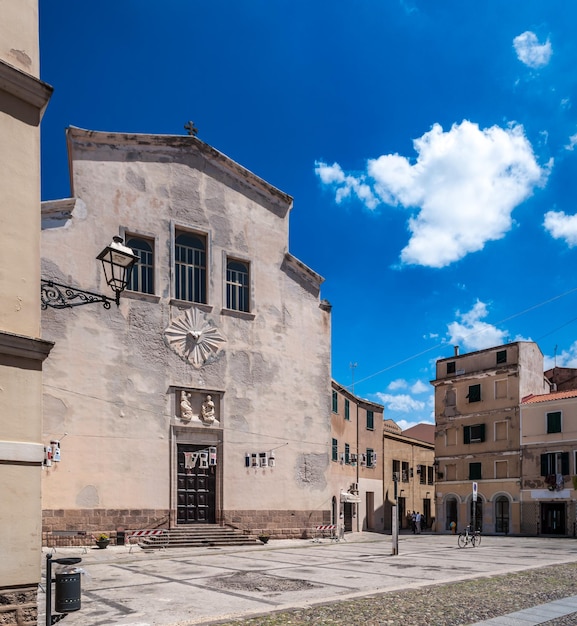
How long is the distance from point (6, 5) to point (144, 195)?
17026 mm

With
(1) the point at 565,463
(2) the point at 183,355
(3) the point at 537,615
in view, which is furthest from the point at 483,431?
(3) the point at 537,615

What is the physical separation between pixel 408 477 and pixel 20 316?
44.8 meters

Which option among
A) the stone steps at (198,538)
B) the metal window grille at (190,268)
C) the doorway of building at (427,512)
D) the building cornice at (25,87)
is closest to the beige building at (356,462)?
the doorway of building at (427,512)

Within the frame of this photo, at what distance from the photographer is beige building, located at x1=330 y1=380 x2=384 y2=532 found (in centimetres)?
3850

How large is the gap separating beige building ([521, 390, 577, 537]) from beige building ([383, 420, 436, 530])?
9.22m

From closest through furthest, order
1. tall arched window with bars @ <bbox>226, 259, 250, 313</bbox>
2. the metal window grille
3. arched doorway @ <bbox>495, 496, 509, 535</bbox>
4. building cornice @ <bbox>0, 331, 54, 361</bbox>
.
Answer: building cornice @ <bbox>0, 331, 54, 361</bbox>, the metal window grille, tall arched window with bars @ <bbox>226, 259, 250, 313</bbox>, arched doorway @ <bbox>495, 496, 509, 535</bbox>

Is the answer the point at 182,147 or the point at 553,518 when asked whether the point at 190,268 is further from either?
the point at 553,518

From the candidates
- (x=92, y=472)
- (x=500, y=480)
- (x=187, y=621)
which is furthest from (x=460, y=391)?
(x=187, y=621)

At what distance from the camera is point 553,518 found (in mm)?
39625

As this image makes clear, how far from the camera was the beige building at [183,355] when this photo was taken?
2339cm

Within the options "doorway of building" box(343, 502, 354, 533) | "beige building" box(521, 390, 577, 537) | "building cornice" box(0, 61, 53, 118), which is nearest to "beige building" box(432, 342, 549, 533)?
"beige building" box(521, 390, 577, 537)

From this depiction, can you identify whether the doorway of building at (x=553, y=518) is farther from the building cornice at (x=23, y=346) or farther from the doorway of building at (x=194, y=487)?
the building cornice at (x=23, y=346)

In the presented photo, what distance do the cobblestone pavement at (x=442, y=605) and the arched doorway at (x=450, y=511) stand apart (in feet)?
103

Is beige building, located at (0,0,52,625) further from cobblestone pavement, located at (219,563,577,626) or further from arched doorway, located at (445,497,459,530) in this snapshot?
arched doorway, located at (445,497,459,530)
